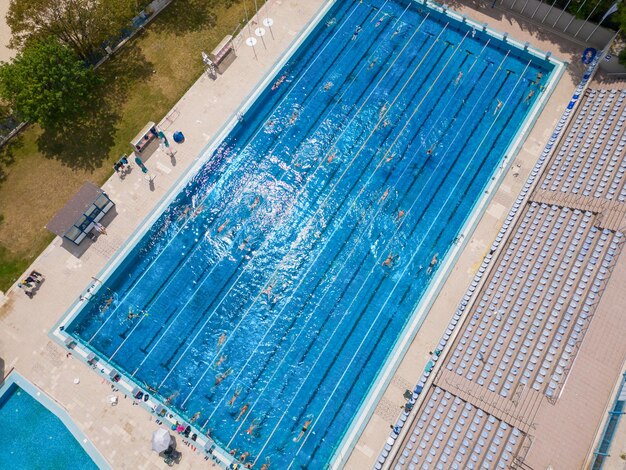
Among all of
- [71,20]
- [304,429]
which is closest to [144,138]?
[71,20]

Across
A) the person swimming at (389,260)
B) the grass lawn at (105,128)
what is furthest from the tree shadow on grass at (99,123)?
the person swimming at (389,260)

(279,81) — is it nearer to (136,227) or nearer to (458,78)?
(458,78)

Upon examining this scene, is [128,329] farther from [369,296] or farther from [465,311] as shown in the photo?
[465,311]

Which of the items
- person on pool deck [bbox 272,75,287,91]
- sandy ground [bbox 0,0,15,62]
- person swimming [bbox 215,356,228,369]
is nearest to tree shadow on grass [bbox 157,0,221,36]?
person on pool deck [bbox 272,75,287,91]

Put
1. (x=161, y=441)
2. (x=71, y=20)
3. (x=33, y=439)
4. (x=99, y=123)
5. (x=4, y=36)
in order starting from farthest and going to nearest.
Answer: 1. (x=4, y=36)
2. (x=99, y=123)
3. (x=71, y=20)
4. (x=33, y=439)
5. (x=161, y=441)

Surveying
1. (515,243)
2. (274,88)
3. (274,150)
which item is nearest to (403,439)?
(515,243)

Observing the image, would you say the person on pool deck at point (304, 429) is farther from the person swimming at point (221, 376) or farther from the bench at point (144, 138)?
the bench at point (144, 138)
